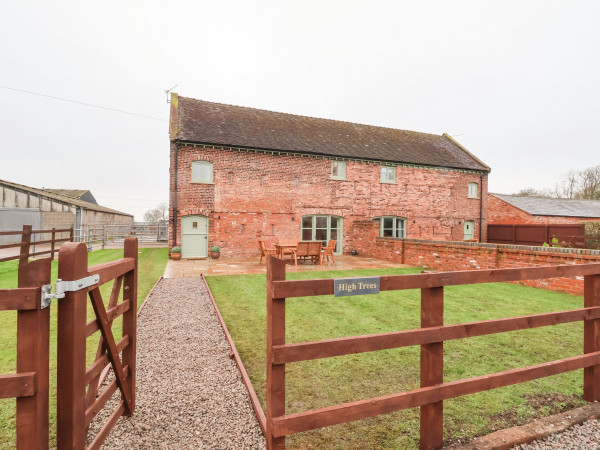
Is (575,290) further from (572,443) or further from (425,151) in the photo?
(425,151)

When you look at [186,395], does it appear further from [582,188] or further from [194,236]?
[582,188]

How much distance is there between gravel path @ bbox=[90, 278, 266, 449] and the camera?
7.51 ft

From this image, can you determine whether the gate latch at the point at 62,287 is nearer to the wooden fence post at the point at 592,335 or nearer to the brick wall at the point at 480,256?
the wooden fence post at the point at 592,335

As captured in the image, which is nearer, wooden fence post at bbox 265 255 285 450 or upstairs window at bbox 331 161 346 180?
wooden fence post at bbox 265 255 285 450

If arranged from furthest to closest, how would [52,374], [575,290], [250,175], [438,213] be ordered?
[438,213] < [250,175] < [575,290] < [52,374]

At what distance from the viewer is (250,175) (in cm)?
1461

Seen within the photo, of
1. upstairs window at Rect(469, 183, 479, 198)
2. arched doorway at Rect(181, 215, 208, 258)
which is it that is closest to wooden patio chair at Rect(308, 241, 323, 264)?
arched doorway at Rect(181, 215, 208, 258)

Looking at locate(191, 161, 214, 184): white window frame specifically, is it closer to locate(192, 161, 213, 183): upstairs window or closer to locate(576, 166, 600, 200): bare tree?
locate(192, 161, 213, 183): upstairs window

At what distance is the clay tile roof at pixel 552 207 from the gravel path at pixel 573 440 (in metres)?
22.4

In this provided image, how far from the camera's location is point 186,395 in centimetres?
287

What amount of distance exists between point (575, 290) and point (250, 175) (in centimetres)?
1244

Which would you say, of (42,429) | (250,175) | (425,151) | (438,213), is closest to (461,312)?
(42,429)

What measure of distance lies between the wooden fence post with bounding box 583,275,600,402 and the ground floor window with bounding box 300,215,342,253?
13.1m

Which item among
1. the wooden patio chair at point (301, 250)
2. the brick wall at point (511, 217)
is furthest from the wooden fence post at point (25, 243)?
the brick wall at point (511, 217)
